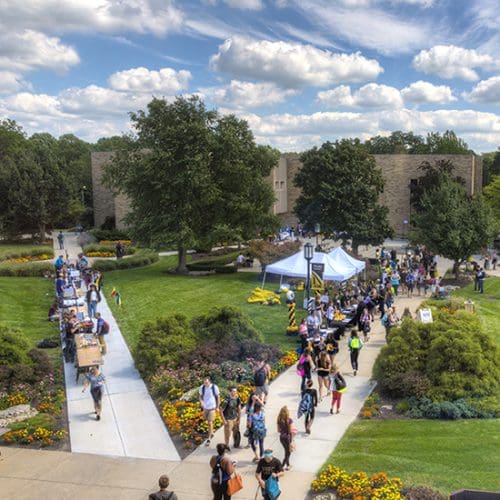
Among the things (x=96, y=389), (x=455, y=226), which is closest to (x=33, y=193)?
A: (x=455, y=226)

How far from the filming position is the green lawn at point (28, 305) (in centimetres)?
2140

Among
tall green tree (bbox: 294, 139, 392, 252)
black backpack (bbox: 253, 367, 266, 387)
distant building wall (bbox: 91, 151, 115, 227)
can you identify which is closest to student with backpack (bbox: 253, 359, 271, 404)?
black backpack (bbox: 253, 367, 266, 387)

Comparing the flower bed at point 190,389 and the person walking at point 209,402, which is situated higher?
the person walking at point 209,402

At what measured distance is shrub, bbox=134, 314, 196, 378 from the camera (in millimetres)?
15758

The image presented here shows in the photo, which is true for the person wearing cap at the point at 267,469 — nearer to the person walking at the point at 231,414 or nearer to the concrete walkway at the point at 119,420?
the person walking at the point at 231,414

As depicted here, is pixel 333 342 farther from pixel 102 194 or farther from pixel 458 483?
pixel 102 194

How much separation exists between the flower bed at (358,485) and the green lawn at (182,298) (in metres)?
9.39

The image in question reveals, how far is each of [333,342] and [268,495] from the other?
9691mm

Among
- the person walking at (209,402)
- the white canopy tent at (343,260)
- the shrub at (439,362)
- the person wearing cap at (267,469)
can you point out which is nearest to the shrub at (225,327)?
the shrub at (439,362)

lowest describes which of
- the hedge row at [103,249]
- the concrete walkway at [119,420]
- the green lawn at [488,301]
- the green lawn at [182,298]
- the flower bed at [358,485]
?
the green lawn at [488,301]

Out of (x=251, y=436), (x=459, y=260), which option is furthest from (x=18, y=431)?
(x=459, y=260)

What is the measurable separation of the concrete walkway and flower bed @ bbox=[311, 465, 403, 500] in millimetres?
3053

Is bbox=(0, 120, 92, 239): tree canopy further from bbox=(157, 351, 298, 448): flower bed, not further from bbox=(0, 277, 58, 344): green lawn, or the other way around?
bbox=(157, 351, 298, 448): flower bed

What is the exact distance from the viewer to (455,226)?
3244 centimetres
